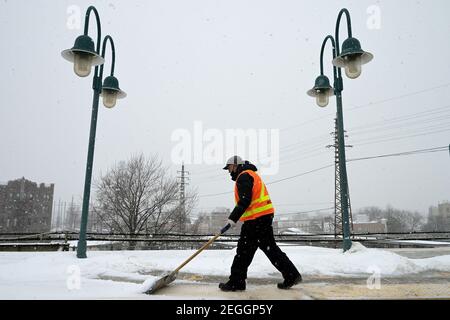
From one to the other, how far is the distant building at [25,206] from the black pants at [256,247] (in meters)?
71.8

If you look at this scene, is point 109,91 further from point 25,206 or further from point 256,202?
point 25,206

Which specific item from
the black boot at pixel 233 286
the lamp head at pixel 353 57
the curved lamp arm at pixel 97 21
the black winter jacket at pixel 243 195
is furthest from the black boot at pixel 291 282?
the curved lamp arm at pixel 97 21

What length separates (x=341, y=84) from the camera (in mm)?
7527

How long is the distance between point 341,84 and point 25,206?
75.8m

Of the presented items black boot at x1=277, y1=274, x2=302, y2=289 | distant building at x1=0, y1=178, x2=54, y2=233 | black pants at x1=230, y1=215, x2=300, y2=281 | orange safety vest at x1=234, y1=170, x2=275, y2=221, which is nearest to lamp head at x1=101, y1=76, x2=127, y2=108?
orange safety vest at x1=234, y1=170, x2=275, y2=221

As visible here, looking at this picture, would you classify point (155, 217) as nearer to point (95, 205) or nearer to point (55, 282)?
point (95, 205)

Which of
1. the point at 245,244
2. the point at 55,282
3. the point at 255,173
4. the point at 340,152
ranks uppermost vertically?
the point at 340,152

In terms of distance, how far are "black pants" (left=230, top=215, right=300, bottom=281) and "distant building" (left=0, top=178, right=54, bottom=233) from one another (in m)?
71.8

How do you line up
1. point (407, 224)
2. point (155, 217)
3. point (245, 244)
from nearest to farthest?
point (245, 244) < point (155, 217) < point (407, 224)

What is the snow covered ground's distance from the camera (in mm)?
3768

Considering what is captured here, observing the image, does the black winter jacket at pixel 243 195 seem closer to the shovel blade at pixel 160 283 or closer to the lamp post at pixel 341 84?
the shovel blade at pixel 160 283
